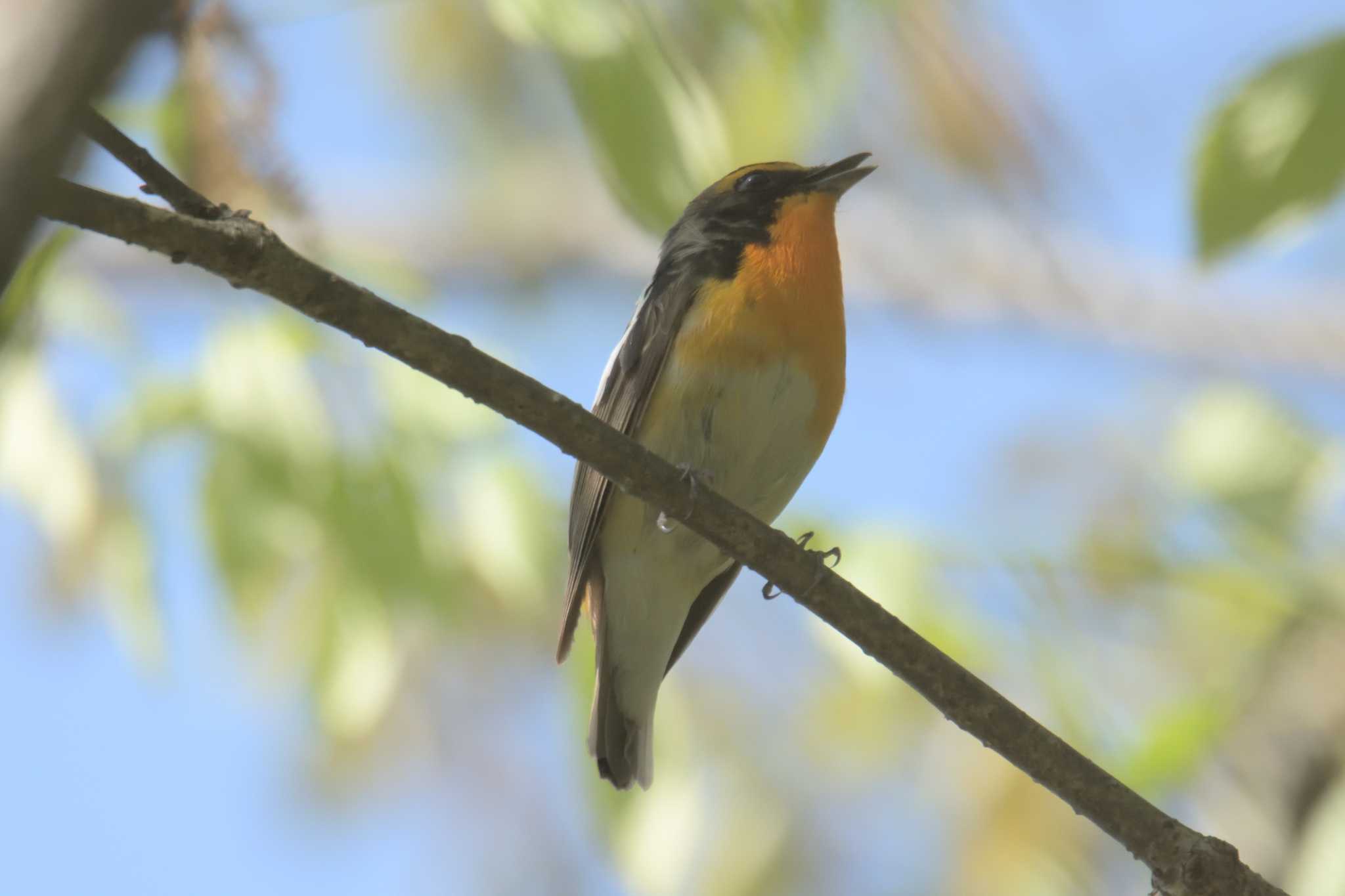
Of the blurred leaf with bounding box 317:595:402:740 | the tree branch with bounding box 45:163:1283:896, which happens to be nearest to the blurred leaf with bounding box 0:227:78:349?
the tree branch with bounding box 45:163:1283:896

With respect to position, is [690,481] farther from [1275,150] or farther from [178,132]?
[178,132]

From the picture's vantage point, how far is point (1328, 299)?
38.5 ft

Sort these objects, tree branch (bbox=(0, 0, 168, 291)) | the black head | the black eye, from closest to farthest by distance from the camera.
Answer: tree branch (bbox=(0, 0, 168, 291))
the black head
the black eye

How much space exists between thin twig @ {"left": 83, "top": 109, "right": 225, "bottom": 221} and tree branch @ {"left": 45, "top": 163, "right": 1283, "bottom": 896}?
0.07m

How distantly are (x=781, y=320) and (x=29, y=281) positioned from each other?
261cm

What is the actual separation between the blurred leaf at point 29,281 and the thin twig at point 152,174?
0.61 feet

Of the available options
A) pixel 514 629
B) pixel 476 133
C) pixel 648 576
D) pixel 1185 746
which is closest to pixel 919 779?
pixel 514 629

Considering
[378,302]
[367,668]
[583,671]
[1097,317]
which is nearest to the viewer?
[378,302]

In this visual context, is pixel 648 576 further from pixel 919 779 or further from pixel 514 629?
pixel 514 629

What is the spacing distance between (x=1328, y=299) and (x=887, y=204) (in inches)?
156

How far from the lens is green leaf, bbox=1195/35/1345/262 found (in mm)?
2883

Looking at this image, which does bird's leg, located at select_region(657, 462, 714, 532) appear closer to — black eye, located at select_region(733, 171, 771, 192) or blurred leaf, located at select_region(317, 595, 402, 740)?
blurred leaf, located at select_region(317, 595, 402, 740)

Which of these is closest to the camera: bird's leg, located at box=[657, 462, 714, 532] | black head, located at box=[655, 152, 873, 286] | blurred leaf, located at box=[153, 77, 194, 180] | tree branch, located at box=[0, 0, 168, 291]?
tree branch, located at box=[0, 0, 168, 291]

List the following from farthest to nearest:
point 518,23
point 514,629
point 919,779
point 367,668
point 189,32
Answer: point 514,629 < point 919,779 < point 367,668 < point 189,32 < point 518,23
